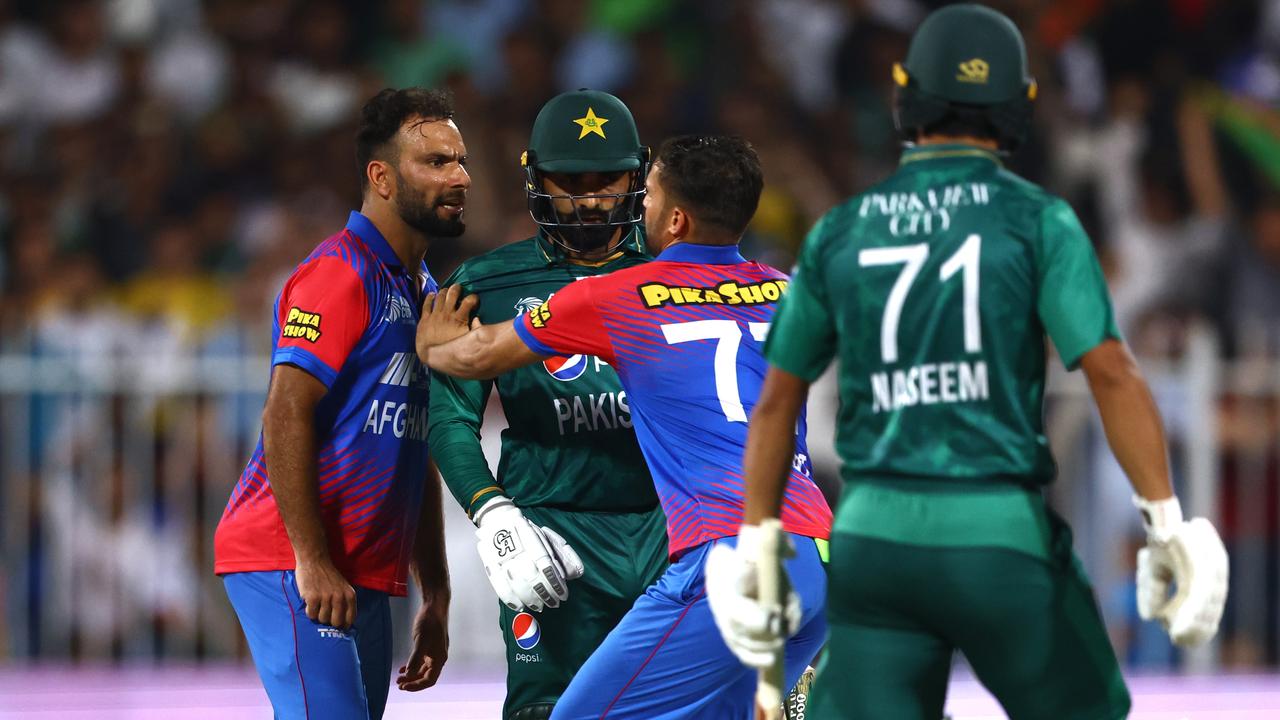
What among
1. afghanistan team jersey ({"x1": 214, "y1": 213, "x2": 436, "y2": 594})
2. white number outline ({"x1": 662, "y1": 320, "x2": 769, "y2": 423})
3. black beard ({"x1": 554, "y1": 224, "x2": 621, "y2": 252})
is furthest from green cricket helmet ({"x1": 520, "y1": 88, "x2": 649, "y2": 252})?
white number outline ({"x1": 662, "y1": 320, "x2": 769, "y2": 423})

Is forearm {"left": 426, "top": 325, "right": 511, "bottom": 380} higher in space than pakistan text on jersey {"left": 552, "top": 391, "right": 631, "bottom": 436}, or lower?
higher

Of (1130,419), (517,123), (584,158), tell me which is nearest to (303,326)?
(584,158)

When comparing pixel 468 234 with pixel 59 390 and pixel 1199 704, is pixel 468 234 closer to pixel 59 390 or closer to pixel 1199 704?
pixel 59 390

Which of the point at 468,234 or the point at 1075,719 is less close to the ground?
the point at 468,234

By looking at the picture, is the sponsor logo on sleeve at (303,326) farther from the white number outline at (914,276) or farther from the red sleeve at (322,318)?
the white number outline at (914,276)

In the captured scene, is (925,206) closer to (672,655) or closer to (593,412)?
(672,655)

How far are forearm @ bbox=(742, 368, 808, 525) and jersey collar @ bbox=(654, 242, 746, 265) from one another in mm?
937

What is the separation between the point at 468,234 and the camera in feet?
35.3

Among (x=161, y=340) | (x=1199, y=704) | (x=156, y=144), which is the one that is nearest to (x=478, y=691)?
(x=161, y=340)

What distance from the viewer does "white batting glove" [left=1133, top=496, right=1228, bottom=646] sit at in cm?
346

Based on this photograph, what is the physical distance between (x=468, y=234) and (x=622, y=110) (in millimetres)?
5466

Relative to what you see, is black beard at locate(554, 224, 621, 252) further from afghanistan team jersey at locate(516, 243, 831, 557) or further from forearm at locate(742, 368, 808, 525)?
forearm at locate(742, 368, 808, 525)

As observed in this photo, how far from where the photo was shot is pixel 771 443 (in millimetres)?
3830

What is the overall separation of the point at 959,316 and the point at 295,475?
186cm
